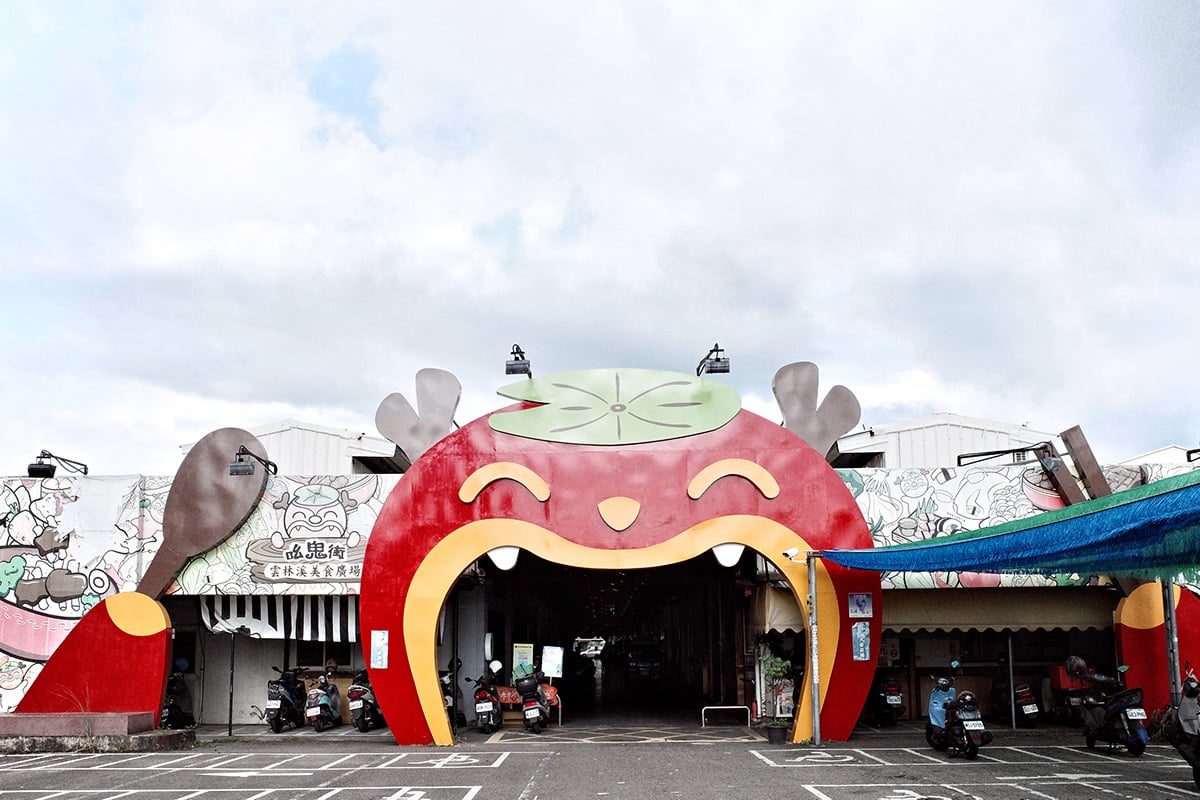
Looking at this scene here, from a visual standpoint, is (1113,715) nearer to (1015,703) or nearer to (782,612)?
(1015,703)

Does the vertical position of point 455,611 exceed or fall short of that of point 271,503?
it falls short

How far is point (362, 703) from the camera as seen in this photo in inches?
641

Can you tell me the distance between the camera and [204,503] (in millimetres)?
15711

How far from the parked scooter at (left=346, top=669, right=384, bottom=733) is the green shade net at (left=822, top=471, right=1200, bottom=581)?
8.24 meters

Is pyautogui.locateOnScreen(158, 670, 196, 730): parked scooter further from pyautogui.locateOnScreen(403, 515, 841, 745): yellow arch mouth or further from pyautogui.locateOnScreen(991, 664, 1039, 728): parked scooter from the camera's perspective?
pyautogui.locateOnScreen(991, 664, 1039, 728): parked scooter

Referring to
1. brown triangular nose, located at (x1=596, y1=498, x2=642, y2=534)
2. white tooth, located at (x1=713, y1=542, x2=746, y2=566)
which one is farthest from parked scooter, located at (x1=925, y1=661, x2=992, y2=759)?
brown triangular nose, located at (x1=596, y1=498, x2=642, y2=534)

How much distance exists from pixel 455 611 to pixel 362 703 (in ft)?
7.67

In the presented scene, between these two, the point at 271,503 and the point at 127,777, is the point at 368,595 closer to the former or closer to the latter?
the point at 271,503

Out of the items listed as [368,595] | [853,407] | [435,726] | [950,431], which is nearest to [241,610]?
[368,595]

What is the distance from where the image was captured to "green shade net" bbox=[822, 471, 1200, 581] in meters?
8.16

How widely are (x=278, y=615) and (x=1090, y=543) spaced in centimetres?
1234

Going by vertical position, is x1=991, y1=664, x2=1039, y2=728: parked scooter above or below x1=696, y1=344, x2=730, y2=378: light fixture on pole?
below

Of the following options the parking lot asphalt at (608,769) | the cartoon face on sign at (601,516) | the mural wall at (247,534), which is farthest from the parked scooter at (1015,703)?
the cartoon face on sign at (601,516)

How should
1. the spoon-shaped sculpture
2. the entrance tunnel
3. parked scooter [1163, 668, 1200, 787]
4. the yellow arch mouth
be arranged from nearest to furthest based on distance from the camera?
parked scooter [1163, 668, 1200, 787] < the yellow arch mouth < the spoon-shaped sculpture < the entrance tunnel
